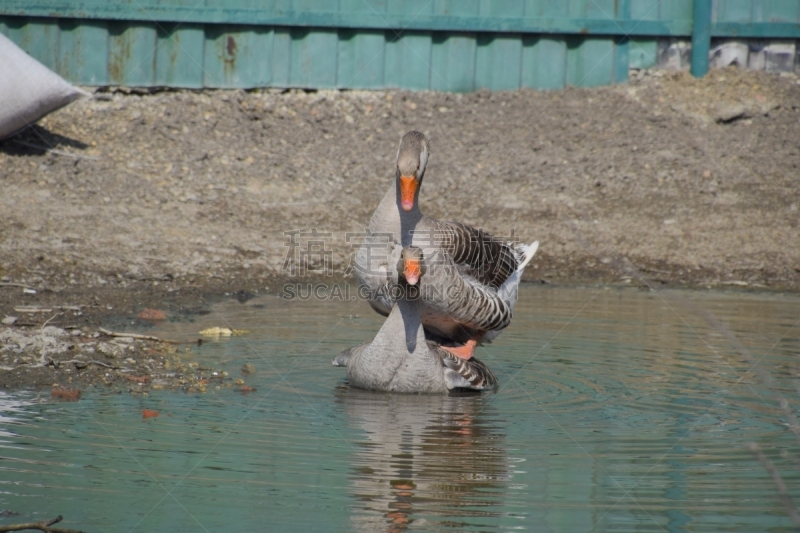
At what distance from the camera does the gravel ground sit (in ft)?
28.0

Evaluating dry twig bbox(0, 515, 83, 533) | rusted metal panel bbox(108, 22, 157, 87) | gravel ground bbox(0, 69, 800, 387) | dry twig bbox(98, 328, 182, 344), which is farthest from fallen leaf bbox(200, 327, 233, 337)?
rusted metal panel bbox(108, 22, 157, 87)

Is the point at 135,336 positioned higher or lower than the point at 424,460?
higher

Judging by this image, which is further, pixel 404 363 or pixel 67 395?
pixel 404 363

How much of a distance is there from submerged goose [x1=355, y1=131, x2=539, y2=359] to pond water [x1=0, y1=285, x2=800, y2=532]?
43cm

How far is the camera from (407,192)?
20.5 ft

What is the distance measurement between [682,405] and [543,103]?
21.7 feet

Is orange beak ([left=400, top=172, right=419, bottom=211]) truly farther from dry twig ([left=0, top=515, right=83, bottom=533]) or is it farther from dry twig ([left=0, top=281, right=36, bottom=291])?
dry twig ([left=0, top=515, right=83, bottom=533])

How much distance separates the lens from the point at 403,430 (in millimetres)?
5180

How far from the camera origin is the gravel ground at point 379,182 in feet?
28.0

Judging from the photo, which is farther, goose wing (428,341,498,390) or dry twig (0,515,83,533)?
goose wing (428,341,498,390)

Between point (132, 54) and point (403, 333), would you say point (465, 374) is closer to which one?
point (403, 333)

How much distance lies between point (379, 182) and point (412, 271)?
491cm

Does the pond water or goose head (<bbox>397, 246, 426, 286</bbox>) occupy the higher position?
goose head (<bbox>397, 246, 426, 286</bbox>)

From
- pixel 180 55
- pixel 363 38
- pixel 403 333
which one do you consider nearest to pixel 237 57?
pixel 180 55
